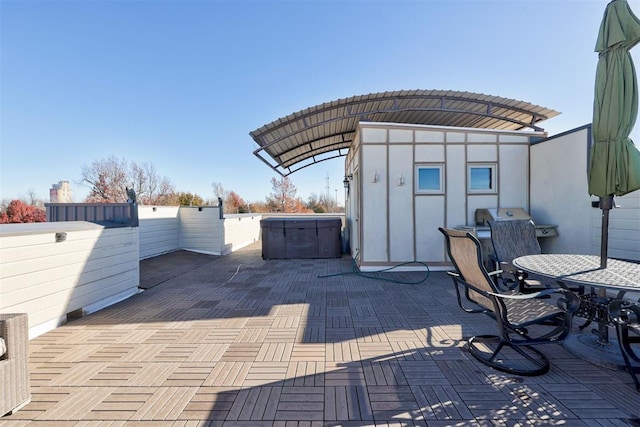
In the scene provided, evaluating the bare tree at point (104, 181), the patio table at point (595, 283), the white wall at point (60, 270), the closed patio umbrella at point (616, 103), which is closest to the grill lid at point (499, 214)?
the patio table at point (595, 283)

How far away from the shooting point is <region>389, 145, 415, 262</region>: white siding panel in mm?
6059

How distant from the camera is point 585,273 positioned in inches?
90.7

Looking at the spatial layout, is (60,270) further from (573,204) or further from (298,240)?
(573,204)

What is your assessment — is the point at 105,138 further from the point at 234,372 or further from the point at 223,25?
the point at 234,372

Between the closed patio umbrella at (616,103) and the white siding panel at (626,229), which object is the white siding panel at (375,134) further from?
the white siding panel at (626,229)

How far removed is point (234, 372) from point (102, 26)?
979 centimetres

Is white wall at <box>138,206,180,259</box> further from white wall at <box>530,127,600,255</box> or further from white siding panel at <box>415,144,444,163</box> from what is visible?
white wall at <box>530,127,600,255</box>

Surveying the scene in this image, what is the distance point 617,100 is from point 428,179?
3747 millimetres

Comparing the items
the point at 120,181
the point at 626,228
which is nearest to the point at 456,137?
the point at 626,228

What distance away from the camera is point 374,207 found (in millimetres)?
6102

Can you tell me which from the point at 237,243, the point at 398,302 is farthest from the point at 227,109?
the point at 398,302

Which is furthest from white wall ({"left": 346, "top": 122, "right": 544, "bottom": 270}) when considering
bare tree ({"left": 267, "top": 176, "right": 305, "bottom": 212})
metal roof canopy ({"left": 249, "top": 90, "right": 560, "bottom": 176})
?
bare tree ({"left": 267, "top": 176, "right": 305, "bottom": 212})

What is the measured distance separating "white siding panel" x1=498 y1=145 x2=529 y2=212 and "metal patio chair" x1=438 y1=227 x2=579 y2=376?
4154 millimetres

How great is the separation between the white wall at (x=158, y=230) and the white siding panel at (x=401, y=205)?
6657mm
